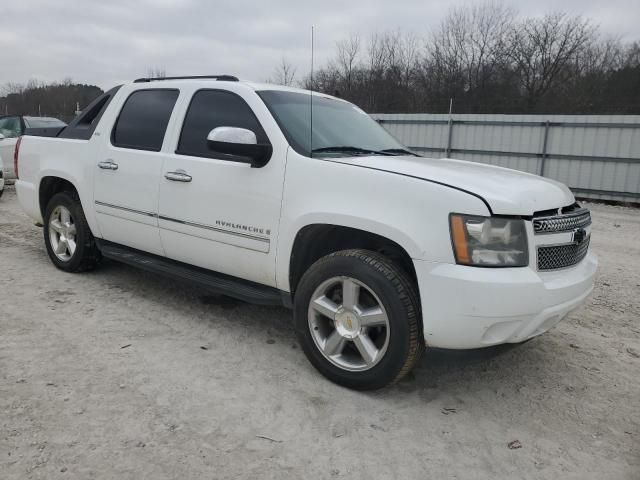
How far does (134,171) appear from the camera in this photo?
411 cm

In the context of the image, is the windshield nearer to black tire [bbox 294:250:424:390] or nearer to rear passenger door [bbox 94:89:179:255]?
black tire [bbox 294:250:424:390]

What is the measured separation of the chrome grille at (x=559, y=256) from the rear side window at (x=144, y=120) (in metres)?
2.82

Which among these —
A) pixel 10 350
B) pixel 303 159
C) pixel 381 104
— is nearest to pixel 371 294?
pixel 303 159

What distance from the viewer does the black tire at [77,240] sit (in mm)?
4816

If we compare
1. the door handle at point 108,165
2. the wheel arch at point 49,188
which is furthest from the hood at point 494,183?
the wheel arch at point 49,188

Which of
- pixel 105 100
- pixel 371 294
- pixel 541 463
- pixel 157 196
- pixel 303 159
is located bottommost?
pixel 541 463

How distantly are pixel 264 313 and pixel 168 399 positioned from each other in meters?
1.54

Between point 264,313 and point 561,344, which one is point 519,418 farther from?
point 264,313

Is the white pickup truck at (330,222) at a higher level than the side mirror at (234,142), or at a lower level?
lower

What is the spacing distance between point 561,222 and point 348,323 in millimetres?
1291

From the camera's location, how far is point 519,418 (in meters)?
2.86

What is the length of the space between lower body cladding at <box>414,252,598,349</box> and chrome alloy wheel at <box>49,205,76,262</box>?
371 cm

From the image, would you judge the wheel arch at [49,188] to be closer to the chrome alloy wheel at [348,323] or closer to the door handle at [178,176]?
the door handle at [178,176]

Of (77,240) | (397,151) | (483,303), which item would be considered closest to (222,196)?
(397,151)
